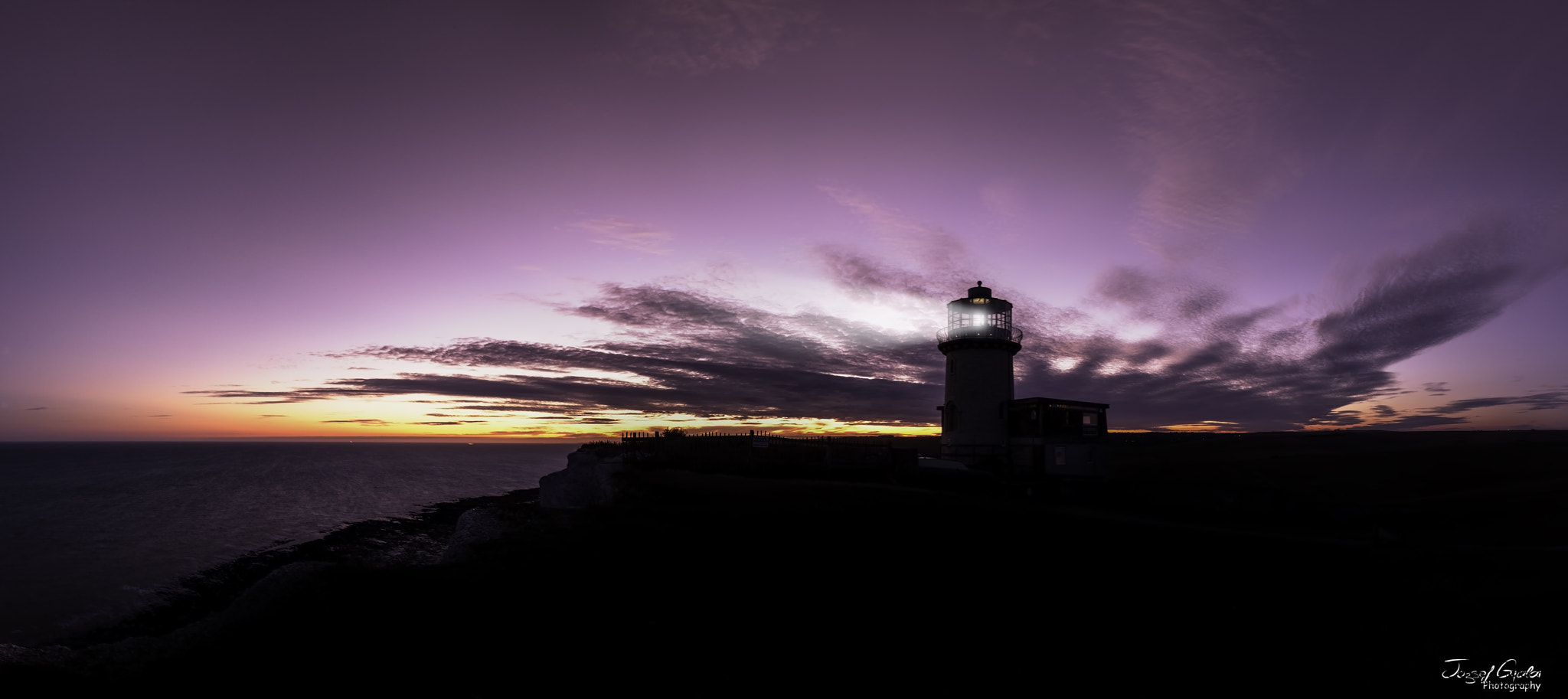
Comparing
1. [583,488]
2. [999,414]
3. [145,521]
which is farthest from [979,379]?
[145,521]

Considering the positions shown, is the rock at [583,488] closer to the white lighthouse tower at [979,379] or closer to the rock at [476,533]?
the rock at [476,533]

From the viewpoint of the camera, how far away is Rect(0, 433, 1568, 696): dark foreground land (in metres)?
8.27

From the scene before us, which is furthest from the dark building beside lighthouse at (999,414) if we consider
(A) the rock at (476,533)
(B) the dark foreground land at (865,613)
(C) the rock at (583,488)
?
(A) the rock at (476,533)

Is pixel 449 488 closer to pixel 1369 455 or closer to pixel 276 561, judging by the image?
pixel 276 561

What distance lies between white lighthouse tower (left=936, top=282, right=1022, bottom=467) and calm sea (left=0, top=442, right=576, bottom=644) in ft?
118

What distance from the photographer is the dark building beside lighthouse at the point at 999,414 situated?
35.1m

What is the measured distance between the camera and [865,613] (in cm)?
1075

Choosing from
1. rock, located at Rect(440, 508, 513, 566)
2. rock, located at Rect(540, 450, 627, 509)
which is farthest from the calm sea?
rock, located at Rect(540, 450, 627, 509)

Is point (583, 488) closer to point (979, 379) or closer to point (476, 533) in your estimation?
point (476, 533)

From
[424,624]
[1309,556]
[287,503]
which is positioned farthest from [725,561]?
[287,503]

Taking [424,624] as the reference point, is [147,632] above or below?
below

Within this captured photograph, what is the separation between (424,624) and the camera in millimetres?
10375

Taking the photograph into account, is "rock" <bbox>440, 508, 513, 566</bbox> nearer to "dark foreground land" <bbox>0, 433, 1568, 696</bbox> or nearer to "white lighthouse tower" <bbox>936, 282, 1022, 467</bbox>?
"dark foreground land" <bbox>0, 433, 1568, 696</bbox>

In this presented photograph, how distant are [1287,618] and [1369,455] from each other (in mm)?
56332
